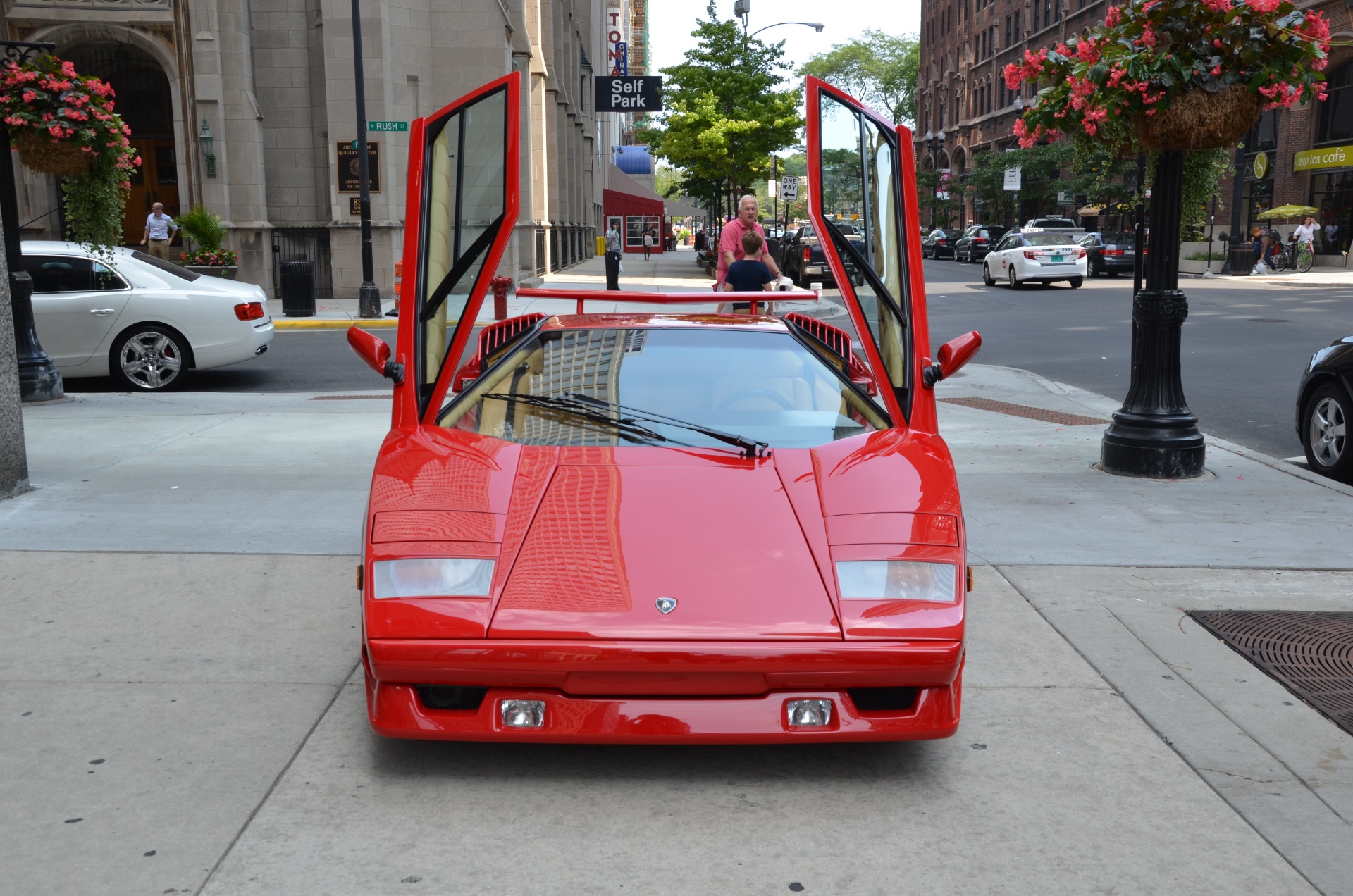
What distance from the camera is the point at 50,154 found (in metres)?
11.3

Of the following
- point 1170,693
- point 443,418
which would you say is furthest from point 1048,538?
point 443,418

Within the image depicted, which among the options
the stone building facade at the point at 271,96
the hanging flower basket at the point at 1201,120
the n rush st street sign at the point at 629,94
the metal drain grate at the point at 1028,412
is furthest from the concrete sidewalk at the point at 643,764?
the n rush st street sign at the point at 629,94

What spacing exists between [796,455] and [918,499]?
46 cm

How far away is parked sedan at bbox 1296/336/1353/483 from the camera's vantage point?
26.5ft

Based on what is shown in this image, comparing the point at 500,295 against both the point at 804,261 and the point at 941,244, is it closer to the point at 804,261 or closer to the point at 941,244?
the point at 804,261

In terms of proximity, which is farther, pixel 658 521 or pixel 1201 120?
pixel 1201 120

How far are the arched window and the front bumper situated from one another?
42.6 m

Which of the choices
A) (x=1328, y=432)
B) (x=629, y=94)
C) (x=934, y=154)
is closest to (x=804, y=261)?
(x=629, y=94)

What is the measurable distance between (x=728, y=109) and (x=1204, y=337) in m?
24.1

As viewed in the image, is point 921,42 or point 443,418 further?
point 921,42

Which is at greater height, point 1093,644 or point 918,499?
point 918,499

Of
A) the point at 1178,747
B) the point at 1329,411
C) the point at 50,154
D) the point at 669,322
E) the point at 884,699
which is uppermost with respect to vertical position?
the point at 50,154

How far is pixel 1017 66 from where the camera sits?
841cm

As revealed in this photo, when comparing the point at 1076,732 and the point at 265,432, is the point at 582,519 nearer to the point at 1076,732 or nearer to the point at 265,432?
the point at 1076,732
